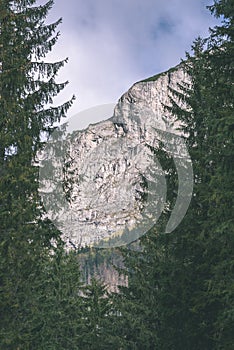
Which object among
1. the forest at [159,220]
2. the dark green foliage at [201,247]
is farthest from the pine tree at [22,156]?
the dark green foliage at [201,247]

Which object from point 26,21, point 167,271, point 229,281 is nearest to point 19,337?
point 229,281

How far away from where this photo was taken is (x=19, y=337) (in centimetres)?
982

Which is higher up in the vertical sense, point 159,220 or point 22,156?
point 22,156

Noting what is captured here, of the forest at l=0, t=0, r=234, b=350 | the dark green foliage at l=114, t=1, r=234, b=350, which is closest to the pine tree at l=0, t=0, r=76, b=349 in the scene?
the forest at l=0, t=0, r=234, b=350

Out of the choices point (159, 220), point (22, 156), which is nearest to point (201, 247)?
point (159, 220)

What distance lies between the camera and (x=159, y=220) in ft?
55.0

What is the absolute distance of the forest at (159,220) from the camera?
1012cm

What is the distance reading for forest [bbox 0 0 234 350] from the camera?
10.1 meters

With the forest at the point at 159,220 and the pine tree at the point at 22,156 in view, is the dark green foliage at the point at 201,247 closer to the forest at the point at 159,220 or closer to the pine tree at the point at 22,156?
the forest at the point at 159,220

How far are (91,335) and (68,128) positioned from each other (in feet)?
63.0

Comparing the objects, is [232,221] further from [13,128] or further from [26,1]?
[26,1]

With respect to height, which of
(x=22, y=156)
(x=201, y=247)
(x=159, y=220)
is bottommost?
(x=201, y=247)

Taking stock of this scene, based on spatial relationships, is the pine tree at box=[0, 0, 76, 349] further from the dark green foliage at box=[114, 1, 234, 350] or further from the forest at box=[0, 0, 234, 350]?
the dark green foliage at box=[114, 1, 234, 350]

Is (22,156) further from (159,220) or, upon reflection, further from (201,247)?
(159,220)
